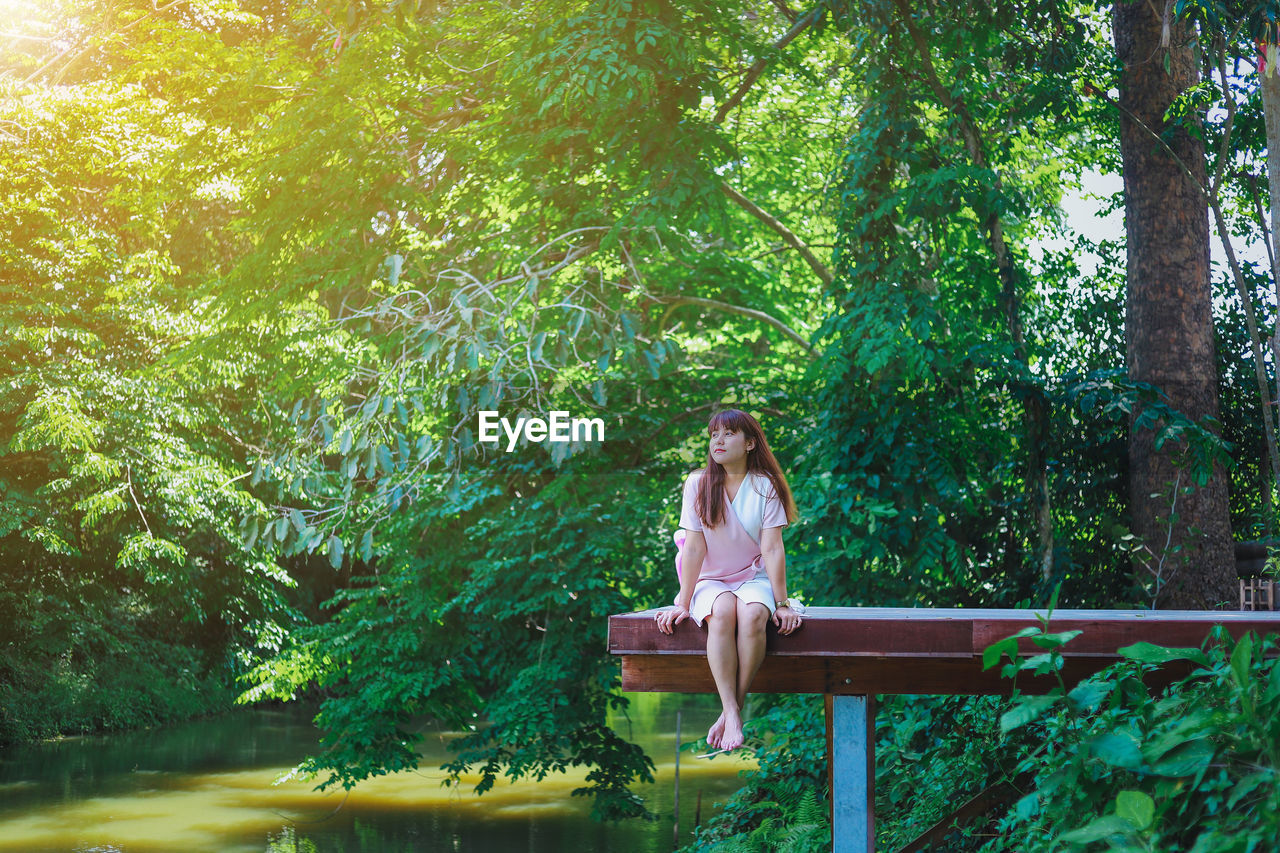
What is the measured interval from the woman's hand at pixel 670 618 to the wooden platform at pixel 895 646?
23 millimetres

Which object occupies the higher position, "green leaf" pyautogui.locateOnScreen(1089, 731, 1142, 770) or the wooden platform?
the wooden platform

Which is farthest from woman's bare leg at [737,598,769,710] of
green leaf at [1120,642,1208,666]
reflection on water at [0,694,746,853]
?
reflection on water at [0,694,746,853]

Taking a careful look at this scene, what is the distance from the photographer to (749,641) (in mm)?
3629

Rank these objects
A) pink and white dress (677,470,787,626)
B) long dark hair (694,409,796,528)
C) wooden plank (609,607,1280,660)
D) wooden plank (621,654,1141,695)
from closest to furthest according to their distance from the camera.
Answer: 1. wooden plank (609,607,1280,660)
2. wooden plank (621,654,1141,695)
3. pink and white dress (677,470,787,626)
4. long dark hair (694,409,796,528)

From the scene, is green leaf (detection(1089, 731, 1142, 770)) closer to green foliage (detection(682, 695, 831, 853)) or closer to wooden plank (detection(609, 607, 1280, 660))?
wooden plank (detection(609, 607, 1280, 660))

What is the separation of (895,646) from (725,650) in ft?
1.68

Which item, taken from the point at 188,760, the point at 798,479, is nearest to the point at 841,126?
the point at 798,479

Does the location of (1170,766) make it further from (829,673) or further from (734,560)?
(734,560)

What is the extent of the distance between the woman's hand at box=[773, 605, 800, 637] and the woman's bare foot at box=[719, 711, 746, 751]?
30cm

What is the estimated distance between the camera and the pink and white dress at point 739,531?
157 inches

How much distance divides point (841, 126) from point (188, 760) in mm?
11171

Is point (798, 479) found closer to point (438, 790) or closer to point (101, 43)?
point (438, 790)

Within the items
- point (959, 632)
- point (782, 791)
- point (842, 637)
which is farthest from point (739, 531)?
point (782, 791)

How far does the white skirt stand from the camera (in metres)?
3.72
